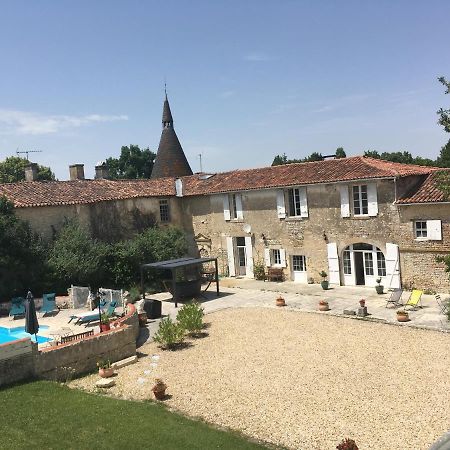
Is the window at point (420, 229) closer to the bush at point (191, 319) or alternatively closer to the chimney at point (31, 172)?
the bush at point (191, 319)

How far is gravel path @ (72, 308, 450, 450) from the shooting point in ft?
31.3

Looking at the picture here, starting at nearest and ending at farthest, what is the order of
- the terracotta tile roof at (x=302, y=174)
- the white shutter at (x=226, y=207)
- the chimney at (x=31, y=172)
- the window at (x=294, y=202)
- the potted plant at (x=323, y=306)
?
1. the potted plant at (x=323, y=306)
2. the terracotta tile roof at (x=302, y=174)
3. the window at (x=294, y=202)
4. the white shutter at (x=226, y=207)
5. the chimney at (x=31, y=172)

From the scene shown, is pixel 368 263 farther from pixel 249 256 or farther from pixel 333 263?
pixel 249 256

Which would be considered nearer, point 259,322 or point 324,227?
point 259,322

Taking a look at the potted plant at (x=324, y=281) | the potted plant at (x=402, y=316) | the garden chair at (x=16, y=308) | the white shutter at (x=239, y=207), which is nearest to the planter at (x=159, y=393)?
the potted plant at (x=402, y=316)

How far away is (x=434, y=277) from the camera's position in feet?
65.5

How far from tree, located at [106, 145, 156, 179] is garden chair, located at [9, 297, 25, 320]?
4378cm

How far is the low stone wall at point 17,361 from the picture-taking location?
464 inches

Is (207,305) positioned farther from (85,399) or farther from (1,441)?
(1,441)

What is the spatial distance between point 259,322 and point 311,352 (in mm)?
3746

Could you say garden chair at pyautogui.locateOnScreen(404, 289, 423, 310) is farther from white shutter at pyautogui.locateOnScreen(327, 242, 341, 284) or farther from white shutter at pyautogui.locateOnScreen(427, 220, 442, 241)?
white shutter at pyautogui.locateOnScreen(327, 242, 341, 284)

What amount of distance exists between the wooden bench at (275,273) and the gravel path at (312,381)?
24.7 ft

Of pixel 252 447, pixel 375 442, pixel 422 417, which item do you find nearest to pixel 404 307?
pixel 422 417

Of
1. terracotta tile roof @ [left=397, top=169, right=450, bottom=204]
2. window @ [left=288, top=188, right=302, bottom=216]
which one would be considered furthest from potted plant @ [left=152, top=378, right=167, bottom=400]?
window @ [left=288, top=188, right=302, bottom=216]
